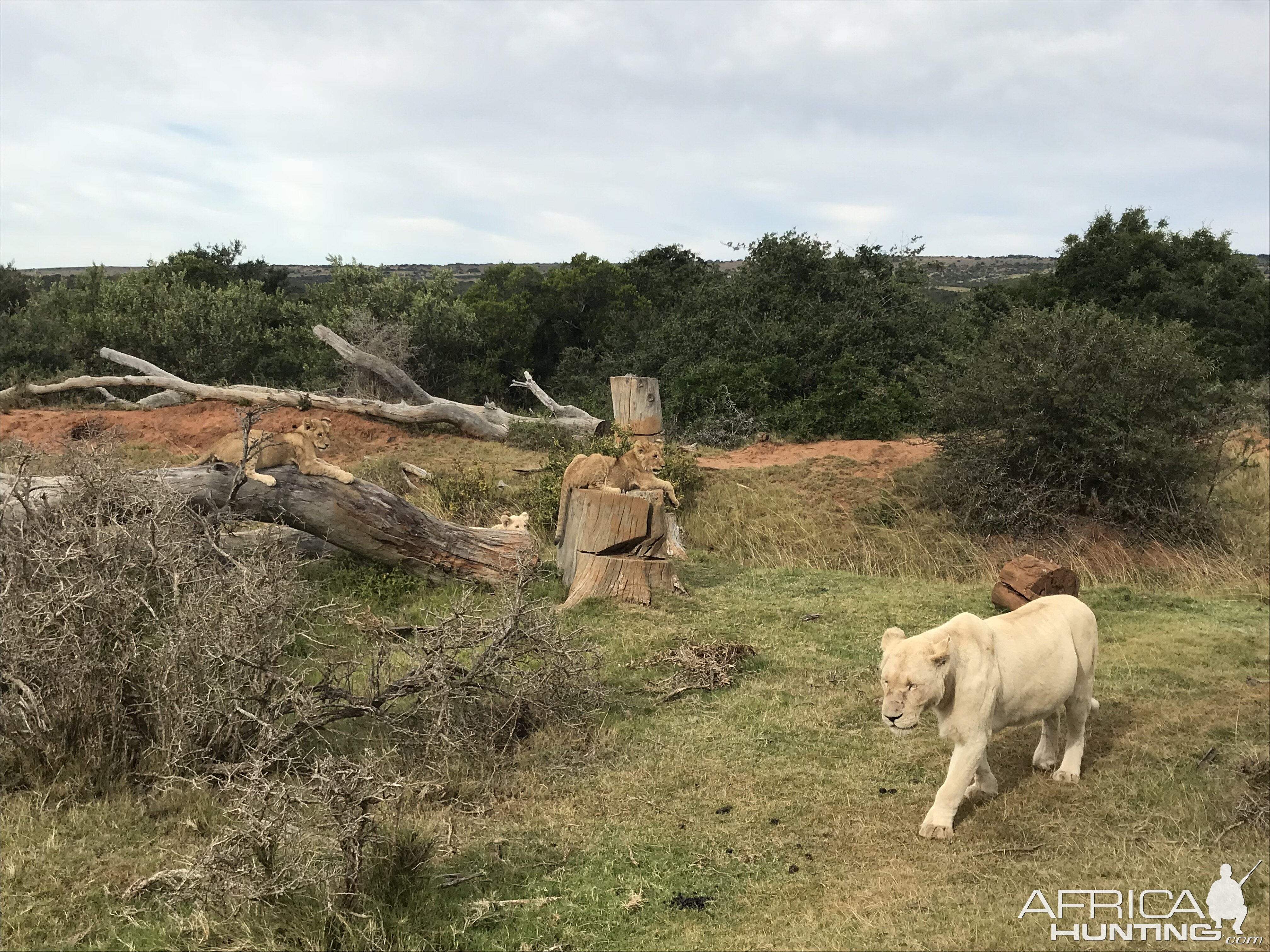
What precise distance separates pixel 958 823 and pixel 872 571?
7354 millimetres

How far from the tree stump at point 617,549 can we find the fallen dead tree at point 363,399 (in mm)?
7480

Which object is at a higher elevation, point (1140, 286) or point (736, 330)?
point (1140, 286)

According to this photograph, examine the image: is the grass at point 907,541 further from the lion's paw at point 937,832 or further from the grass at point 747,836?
the lion's paw at point 937,832

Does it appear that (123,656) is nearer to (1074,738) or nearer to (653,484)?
(1074,738)

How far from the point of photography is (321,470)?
819cm

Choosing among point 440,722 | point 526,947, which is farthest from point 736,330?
point 526,947

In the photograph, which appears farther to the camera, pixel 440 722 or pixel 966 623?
pixel 440 722

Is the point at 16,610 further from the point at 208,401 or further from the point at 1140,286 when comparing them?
the point at 1140,286

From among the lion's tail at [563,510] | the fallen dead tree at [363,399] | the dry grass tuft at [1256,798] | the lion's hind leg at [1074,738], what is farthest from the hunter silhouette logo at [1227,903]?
the fallen dead tree at [363,399]

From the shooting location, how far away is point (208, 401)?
747 inches

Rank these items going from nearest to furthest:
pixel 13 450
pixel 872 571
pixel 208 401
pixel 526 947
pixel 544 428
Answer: pixel 526 947 → pixel 13 450 → pixel 872 571 → pixel 544 428 → pixel 208 401

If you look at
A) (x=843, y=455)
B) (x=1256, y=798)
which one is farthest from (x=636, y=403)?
A: (x=1256, y=798)

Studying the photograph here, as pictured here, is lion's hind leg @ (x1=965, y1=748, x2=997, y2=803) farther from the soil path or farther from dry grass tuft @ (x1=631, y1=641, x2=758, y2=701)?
the soil path
